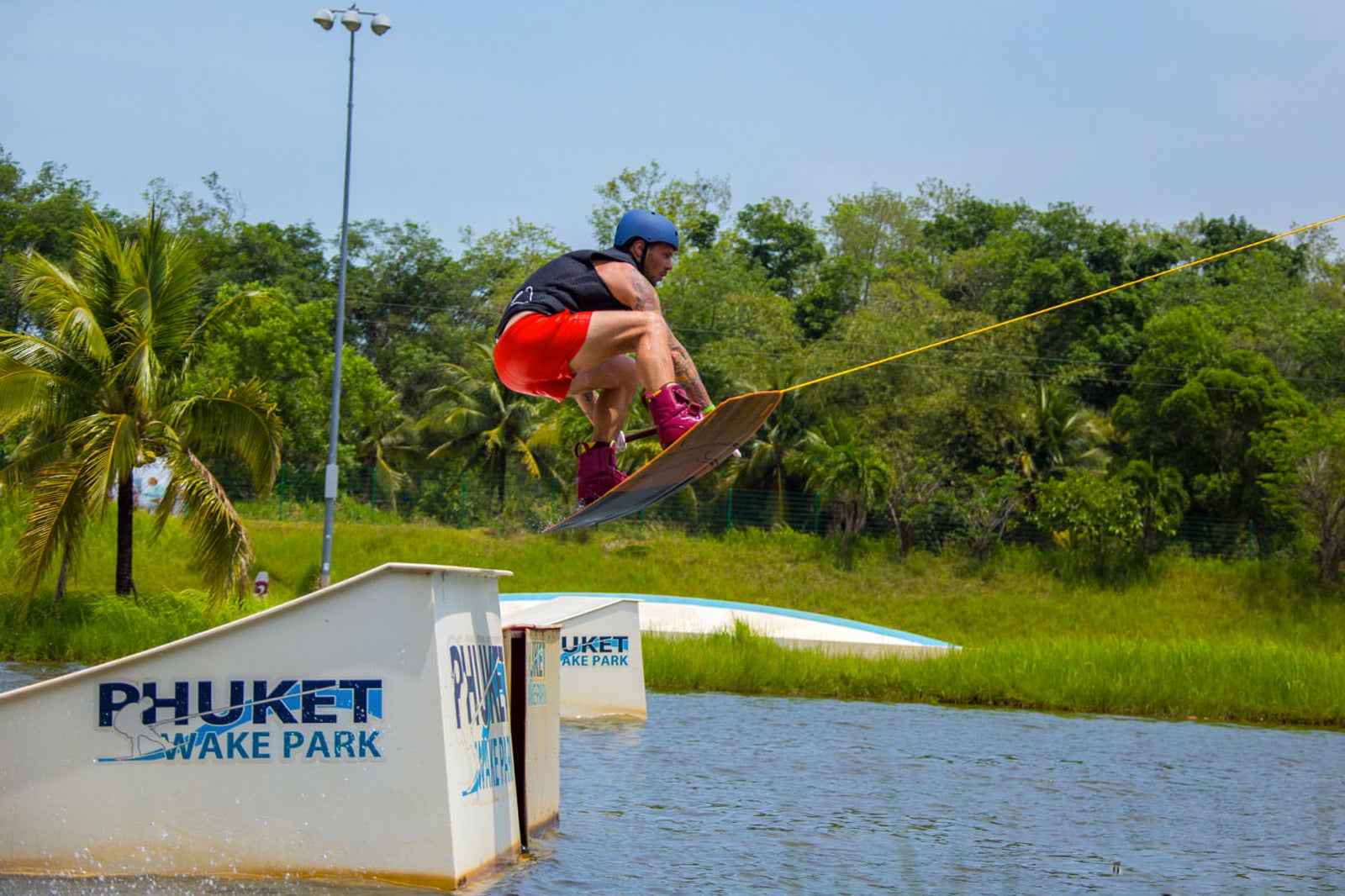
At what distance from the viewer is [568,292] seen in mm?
7590

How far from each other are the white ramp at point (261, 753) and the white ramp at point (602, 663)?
30.5ft

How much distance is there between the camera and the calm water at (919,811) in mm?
Answer: 8742

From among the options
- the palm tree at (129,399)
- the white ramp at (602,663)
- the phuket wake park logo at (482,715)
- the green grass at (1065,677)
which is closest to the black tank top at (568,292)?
the phuket wake park logo at (482,715)

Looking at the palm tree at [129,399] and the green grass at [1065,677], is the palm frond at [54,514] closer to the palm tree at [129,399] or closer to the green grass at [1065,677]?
the palm tree at [129,399]

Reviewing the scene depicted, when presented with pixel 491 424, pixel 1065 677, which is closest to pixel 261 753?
pixel 1065 677

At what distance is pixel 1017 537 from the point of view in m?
40.2

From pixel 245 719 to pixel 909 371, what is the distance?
37653 mm

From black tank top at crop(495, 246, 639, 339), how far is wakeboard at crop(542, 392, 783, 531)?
2.81 feet

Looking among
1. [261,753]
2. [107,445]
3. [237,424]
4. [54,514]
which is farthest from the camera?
[237,424]

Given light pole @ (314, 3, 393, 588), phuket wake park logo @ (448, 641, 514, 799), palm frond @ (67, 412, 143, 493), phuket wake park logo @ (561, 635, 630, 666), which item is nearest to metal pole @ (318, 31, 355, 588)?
light pole @ (314, 3, 393, 588)

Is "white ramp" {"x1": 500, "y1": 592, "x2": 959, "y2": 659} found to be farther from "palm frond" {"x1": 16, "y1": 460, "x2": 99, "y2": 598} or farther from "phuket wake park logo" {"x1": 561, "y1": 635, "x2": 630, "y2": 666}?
"phuket wake park logo" {"x1": 561, "y1": 635, "x2": 630, "y2": 666}

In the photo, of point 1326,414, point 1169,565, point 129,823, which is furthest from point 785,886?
point 1326,414

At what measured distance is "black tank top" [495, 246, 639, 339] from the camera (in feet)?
24.8

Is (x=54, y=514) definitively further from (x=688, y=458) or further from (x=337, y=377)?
(x=688, y=458)
